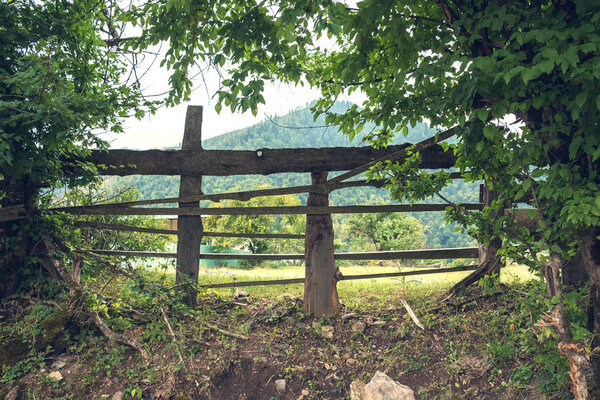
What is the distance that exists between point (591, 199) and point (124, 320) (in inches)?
204

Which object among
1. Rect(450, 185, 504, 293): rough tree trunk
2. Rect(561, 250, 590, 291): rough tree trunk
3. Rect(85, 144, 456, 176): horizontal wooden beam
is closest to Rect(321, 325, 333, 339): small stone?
Rect(450, 185, 504, 293): rough tree trunk

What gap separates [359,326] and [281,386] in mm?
1380

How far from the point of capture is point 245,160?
219 inches

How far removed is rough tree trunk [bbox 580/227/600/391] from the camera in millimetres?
3582

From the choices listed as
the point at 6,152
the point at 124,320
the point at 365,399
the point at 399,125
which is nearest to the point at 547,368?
the point at 365,399

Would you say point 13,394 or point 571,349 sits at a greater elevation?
point 571,349

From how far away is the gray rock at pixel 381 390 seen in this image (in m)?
4.18

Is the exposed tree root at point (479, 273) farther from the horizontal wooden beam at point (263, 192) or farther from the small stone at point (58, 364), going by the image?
the small stone at point (58, 364)

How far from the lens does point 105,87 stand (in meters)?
5.38

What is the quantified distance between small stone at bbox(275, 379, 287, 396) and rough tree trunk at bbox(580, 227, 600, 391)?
2.98 m


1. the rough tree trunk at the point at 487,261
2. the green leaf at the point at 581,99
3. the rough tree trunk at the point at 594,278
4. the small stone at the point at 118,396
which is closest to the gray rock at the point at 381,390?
the rough tree trunk at the point at 594,278

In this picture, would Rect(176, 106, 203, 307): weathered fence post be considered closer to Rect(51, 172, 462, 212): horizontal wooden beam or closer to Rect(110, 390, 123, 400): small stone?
Rect(51, 172, 462, 212): horizontal wooden beam

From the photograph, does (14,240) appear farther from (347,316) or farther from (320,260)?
(347,316)

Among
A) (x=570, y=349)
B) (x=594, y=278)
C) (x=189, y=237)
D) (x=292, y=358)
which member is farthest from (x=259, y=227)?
(x=570, y=349)
